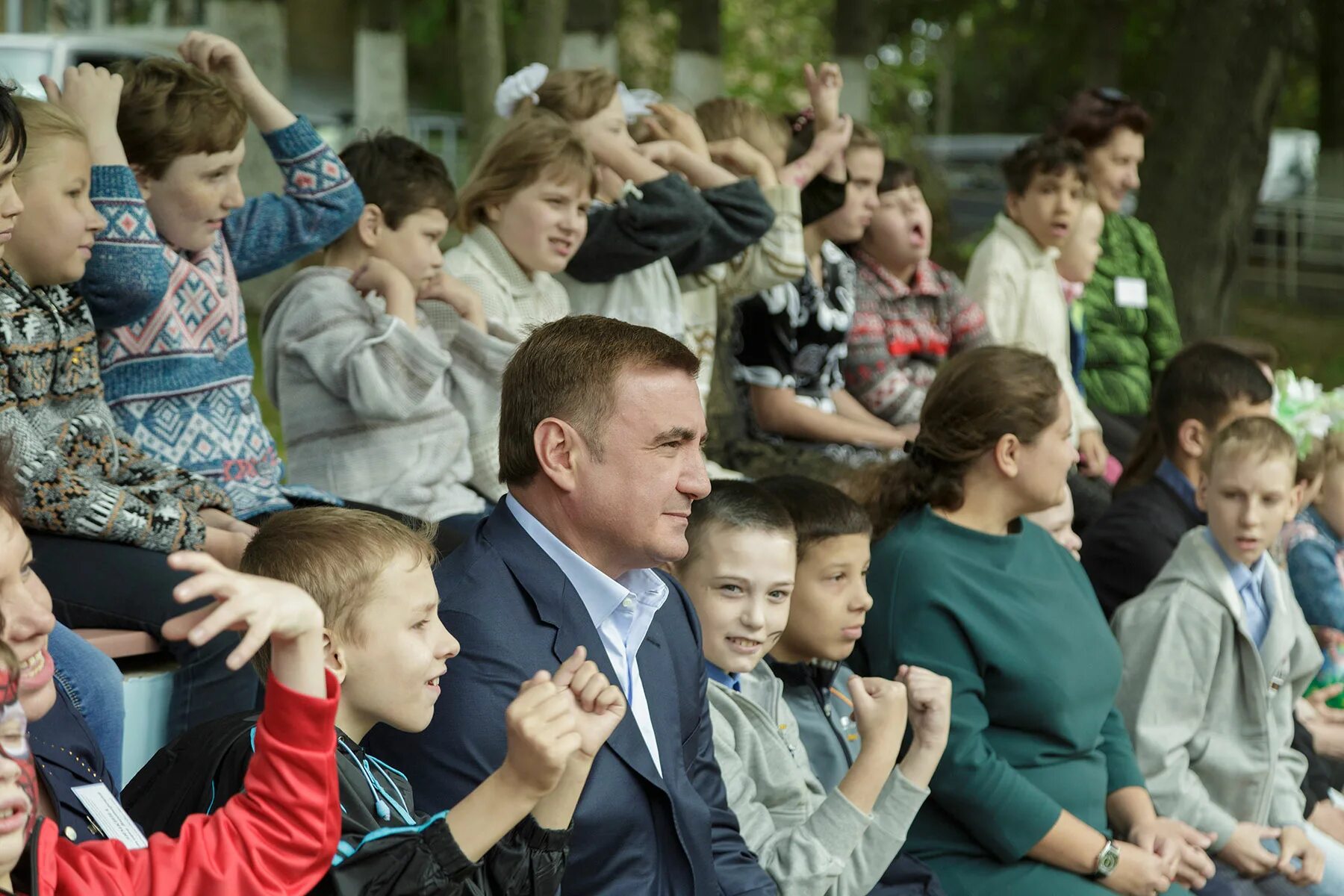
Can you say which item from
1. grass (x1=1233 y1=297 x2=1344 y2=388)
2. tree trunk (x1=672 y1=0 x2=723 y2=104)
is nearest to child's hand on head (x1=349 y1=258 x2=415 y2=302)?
Answer: tree trunk (x1=672 y1=0 x2=723 y2=104)

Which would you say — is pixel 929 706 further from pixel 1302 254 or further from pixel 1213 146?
pixel 1302 254

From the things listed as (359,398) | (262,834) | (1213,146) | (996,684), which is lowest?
(996,684)

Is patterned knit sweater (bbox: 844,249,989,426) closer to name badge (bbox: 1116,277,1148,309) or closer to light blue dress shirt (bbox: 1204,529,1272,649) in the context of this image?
name badge (bbox: 1116,277,1148,309)

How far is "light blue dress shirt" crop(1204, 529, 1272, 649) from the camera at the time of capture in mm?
4039

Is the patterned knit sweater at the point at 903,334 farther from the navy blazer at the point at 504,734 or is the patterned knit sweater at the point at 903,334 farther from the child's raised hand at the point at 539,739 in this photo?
the child's raised hand at the point at 539,739

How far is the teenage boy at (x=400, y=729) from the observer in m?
1.96

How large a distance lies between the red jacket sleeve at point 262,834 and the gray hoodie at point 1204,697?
2.59m

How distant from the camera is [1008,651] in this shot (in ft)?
11.0

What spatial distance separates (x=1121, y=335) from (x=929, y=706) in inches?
146

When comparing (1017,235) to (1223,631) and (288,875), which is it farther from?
(288,875)

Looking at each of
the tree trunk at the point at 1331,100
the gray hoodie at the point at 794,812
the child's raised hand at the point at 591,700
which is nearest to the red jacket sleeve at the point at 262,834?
the child's raised hand at the point at 591,700

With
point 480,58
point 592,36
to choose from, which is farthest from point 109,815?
point 592,36

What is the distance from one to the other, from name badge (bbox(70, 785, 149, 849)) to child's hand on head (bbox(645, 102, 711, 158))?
3.19 meters

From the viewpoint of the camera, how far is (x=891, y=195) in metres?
5.45
